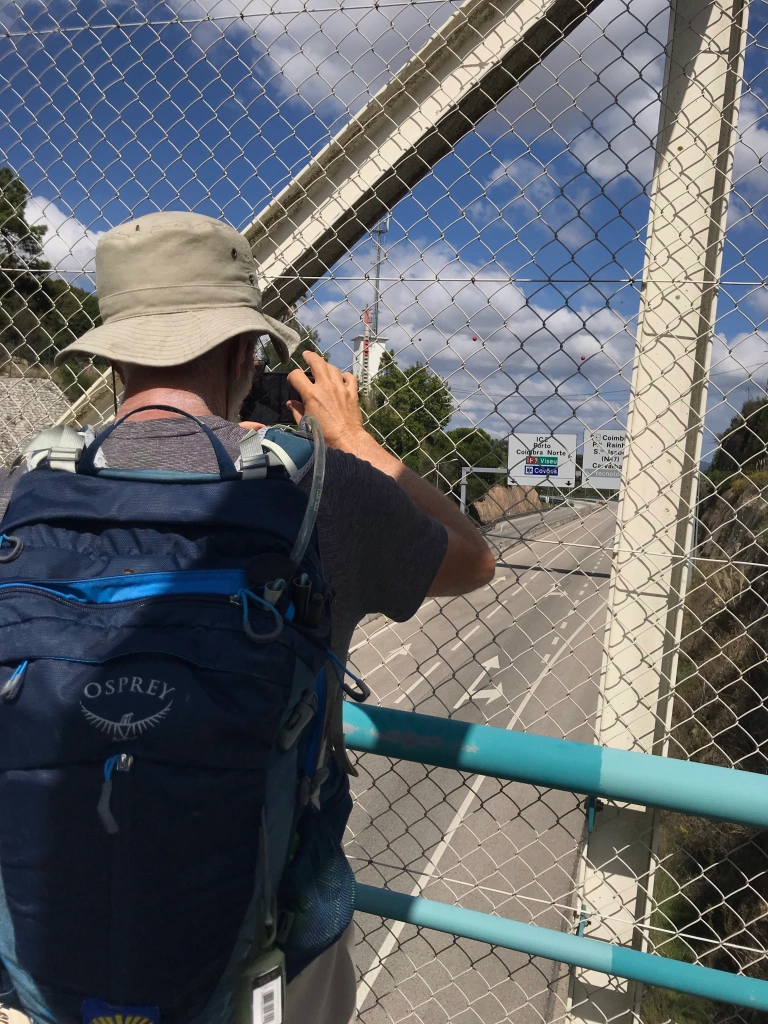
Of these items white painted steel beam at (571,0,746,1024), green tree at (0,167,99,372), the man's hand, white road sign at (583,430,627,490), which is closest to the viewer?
the man's hand

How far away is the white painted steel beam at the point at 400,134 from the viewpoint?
6.27 feet

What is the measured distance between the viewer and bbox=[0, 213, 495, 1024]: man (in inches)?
46.1

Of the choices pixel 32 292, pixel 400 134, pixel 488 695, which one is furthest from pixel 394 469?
pixel 488 695

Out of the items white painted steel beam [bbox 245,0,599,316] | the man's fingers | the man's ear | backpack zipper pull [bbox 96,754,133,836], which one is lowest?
backpack zipper pull [bbox 96,754,133,836]

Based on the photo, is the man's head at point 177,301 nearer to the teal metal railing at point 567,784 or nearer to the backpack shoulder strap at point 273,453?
the backpack shoulder strap at point 273,453

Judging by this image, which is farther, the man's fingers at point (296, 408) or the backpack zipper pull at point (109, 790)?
the man's fingers at point (296, 408)

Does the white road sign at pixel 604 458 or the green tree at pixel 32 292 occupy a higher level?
the green tree at pixel 32 292

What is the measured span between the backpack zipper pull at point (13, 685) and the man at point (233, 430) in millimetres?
319

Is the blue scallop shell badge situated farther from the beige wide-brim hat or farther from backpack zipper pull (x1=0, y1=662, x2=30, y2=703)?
the beige wide-brim hat

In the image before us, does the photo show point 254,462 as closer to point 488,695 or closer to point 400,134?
point 400,134

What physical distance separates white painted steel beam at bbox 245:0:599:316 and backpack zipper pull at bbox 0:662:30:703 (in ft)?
4.90

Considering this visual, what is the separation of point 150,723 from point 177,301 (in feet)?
2.50

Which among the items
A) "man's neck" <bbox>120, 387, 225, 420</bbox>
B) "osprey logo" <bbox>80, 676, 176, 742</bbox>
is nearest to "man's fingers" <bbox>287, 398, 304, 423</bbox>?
"man's neck" <bbox>120, 387, 225, 420</bbox>

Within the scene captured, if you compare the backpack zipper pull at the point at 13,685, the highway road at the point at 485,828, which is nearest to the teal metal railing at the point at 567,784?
the highway road at the point at 485,828
